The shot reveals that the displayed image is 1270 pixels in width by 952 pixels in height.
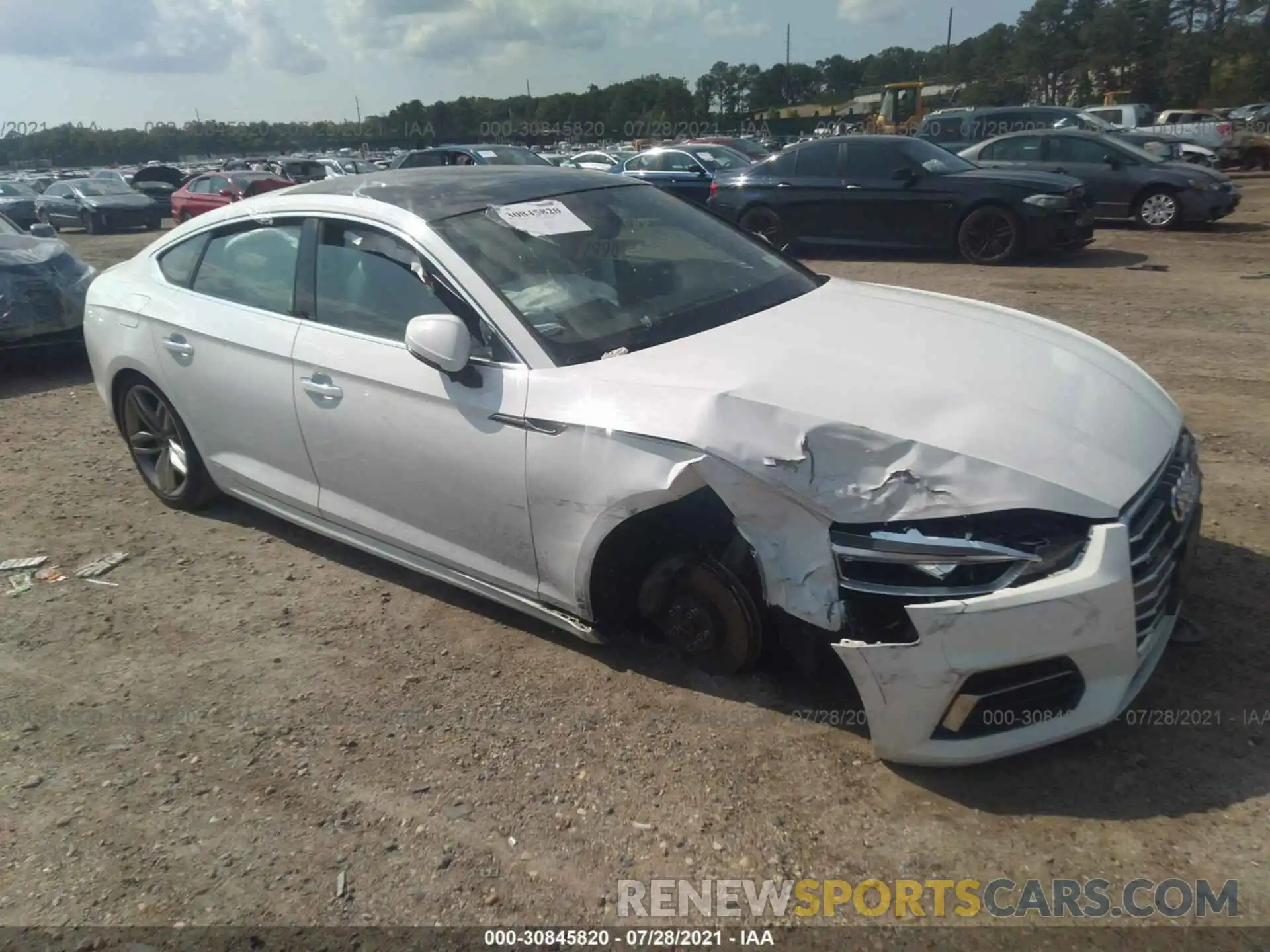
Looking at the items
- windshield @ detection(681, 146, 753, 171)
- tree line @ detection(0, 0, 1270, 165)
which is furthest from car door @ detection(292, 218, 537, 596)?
tree line @ detection(0, 0, 1270, 165)

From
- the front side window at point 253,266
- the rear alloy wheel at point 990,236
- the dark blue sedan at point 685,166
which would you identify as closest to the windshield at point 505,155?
the dark blue sedan at point 685,166

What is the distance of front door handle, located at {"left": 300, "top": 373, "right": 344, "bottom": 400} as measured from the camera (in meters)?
3.49

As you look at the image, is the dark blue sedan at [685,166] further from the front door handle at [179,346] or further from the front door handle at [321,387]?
the front door handle at [321,387]

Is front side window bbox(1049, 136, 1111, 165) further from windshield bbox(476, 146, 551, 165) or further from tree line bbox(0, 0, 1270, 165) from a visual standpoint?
tree line bbox(0, 0, 1270, 165)

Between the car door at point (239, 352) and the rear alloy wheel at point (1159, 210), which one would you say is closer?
the car door at point (239, 352)

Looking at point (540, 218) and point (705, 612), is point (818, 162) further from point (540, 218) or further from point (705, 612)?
point (705, 612)

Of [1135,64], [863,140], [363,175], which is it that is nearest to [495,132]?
[1135,64]

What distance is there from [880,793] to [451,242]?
2237 millimetres

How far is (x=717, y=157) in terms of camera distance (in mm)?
16578

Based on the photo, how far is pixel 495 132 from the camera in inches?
2211

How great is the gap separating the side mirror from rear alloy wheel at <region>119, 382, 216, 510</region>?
1.92 meters

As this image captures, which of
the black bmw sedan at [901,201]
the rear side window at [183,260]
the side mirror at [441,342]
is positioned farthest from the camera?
the black bmw sedan at [901,201]

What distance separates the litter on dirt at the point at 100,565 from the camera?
423 cm

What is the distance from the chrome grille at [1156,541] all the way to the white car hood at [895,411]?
57mm
